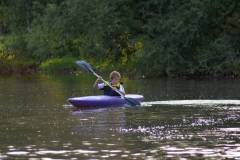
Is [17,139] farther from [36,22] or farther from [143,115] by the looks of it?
[36,22]

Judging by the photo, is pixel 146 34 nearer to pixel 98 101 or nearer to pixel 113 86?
pixel 113 86

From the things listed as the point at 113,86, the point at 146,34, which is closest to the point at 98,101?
the point at 113,86

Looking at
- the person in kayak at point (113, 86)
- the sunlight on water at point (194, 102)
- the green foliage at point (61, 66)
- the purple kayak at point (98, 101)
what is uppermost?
the green foliage at point (61, 66)

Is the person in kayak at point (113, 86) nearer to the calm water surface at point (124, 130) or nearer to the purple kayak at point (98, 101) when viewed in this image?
the purple kayak at point (98, 101)

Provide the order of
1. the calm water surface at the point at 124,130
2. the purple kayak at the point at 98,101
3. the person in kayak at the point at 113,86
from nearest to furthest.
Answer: the calm water surface at the point at 124,130 → the purple kayak at the point at 98,101 → the person in kayak at the point at 113,86

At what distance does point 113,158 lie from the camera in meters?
9.79

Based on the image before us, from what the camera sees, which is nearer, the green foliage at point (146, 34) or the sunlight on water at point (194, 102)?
the sunlight on water at point (194, 102)

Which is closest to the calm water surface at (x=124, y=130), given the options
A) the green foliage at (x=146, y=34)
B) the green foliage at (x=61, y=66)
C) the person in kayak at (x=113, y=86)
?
the person in kayak at (x=113, y=86)

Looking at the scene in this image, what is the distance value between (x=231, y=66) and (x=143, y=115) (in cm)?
1829

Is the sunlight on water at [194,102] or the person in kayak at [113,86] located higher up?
the person in kayak at [113,86]

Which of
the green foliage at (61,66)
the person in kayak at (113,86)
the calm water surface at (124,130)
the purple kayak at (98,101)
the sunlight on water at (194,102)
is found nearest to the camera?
the calm water surface at (124,130)

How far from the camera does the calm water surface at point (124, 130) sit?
10.3m

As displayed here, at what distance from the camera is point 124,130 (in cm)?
1293

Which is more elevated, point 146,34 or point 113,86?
point 146,34
